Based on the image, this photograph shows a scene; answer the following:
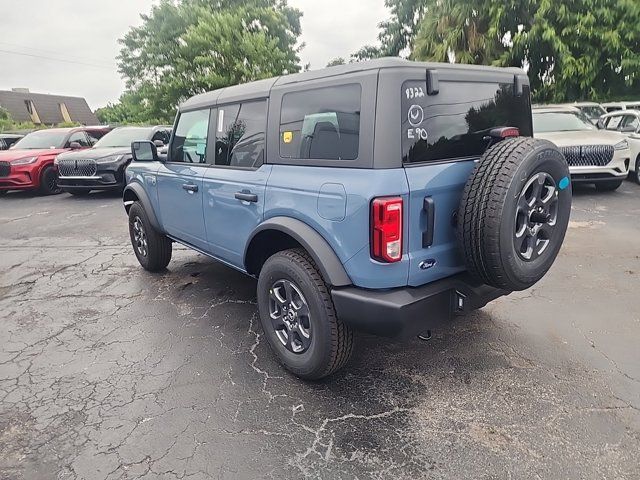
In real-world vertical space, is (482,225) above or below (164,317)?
above

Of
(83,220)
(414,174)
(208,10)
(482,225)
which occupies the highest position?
(208,10)

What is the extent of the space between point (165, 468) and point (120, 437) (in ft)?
1.32

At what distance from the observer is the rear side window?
2.41 meters

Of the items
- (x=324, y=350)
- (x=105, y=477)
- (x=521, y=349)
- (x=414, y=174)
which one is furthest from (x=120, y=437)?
(x=521, y=349)

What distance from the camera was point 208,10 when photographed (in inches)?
865

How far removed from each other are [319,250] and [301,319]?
0.55m

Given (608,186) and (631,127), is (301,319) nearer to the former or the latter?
(608,186)

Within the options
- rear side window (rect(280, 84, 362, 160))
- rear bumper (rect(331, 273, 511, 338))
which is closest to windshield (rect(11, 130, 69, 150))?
rear side window (rect(280, 84, 362, 160))

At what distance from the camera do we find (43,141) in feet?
38.5

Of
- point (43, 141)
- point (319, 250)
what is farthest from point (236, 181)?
point (43, 141)

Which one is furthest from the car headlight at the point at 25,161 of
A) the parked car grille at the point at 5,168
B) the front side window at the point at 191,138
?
the front side window at the point at 191,138

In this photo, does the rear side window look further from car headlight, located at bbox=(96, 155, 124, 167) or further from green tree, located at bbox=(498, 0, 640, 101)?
green tree, located at bbox=(498, 0, 640, 101)

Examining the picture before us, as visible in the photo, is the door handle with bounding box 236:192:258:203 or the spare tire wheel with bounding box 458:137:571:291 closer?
the spare tire wheel with bounding box 458:137:571:291

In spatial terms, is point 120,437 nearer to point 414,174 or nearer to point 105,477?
point 105,477
